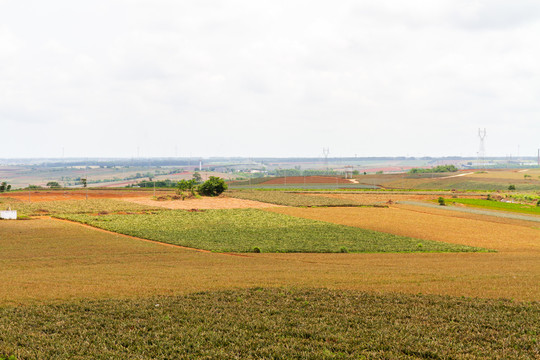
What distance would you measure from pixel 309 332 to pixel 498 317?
282 inches

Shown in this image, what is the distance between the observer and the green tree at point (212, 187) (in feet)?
290

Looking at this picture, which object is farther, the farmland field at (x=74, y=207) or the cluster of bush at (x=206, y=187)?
the cluster of bush at (x=206, y=187)

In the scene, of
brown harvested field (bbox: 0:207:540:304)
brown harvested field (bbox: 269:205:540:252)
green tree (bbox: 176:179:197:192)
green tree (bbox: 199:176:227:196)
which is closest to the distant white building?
brown harvested field (bbox: 0:207:540:304)

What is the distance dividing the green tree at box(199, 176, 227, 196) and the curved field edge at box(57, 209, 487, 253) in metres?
30.1

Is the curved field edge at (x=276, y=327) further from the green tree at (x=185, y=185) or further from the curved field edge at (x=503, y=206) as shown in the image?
the green tree at (x=185, y=185)

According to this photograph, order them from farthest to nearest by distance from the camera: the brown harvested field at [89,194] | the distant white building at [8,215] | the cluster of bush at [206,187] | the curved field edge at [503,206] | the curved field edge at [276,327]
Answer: the cluster of bush at [206,187]
the brown harvested field at [89,194]
the curved field edge at [503,206]
the distant white building at [8,215]
the curved field edge at [276,327]

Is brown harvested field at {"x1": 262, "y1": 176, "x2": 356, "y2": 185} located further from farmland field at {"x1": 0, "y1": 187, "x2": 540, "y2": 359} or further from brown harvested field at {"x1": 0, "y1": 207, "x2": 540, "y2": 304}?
farmland field at {"x1": 0, "y1": 187, "x2": 540, "y2": 359}

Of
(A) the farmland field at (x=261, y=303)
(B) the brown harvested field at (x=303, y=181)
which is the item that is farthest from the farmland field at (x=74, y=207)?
(B) the brown harvested field at (x=303, y=181)

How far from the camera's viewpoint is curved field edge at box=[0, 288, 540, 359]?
486 inches

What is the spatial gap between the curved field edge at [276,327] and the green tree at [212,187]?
70789mm

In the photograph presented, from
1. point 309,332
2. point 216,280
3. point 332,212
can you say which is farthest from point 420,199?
point 309,332

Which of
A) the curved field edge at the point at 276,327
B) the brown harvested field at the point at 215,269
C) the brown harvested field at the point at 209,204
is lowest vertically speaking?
the brown harvested field at the point at 209,204

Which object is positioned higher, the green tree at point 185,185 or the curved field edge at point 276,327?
the green tree at point 185,185

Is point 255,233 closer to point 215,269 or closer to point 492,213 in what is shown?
point 215,269
